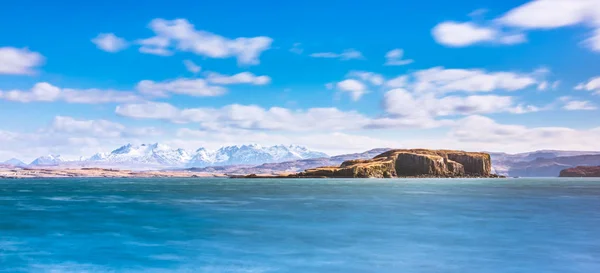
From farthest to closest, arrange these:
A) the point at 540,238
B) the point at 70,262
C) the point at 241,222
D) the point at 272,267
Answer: the point at 241,222, the point at 540,238, the point at 70,262, the point at 272,267

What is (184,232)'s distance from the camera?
49312 mm

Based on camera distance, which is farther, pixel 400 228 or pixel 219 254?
pixel 400 228

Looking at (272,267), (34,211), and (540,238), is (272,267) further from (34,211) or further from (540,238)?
(34,211)

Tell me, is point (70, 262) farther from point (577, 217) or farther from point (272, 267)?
point (577, 217)

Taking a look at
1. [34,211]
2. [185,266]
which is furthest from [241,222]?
[34,211]

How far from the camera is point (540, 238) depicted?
4391 centimetres

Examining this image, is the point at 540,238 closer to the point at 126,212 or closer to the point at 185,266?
the point at 185,266

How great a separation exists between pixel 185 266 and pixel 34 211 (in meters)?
50.3

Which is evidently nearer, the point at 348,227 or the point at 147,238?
the point at 147,238

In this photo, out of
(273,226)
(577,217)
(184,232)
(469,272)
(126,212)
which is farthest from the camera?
(126,212)

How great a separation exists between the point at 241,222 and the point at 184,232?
27.7 feet

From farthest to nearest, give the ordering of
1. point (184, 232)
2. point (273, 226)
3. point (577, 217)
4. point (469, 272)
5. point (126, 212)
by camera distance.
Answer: point (126, 212) → point (577, 217) → point (273, 226) → point (184, 232) → point (469, 272)

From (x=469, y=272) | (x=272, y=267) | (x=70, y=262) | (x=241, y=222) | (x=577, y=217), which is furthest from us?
(x=577, y=217)

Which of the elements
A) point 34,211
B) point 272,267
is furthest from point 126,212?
point 272,267
